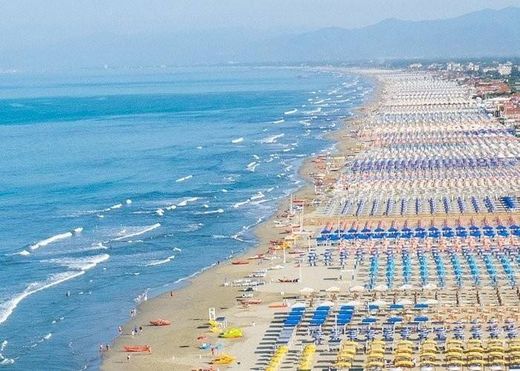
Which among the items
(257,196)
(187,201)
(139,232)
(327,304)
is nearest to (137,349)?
(327,304)

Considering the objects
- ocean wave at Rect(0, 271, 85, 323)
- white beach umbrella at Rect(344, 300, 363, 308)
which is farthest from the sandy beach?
ocean wave at Rect(0, 271, 85, 323)

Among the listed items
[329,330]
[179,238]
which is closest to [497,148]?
[179,238]

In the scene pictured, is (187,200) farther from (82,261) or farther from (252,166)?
(82,261)

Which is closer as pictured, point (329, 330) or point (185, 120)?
point (329, 330)

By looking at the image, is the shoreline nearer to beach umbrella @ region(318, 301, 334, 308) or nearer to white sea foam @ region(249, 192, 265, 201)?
beach umbrella @ region(318, 301, 334, 308)

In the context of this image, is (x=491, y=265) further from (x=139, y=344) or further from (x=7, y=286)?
(x=7, y=286)
